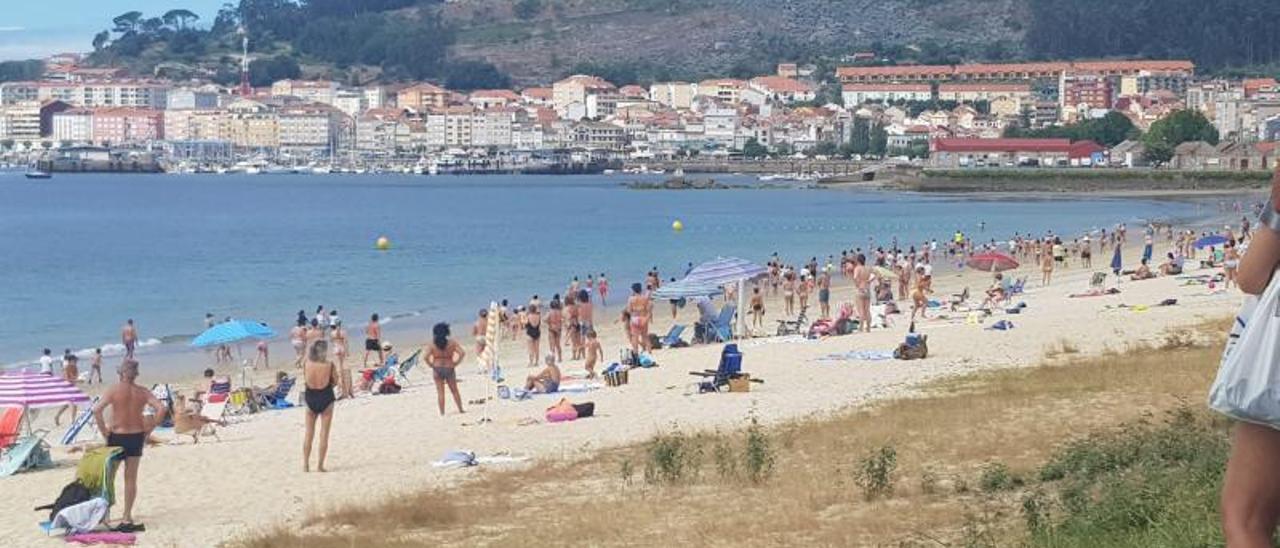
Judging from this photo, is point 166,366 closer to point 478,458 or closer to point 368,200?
point 478,458

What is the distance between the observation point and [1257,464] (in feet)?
11.6

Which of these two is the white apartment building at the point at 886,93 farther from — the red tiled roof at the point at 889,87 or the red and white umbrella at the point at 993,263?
the red and white umbrella at the point at 993,263

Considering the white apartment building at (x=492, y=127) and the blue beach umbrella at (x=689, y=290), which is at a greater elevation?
the white apartment building at (x=492, y=127)

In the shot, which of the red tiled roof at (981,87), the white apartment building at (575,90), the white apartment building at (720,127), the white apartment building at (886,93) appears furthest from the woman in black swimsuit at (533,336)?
the white apartment building at (575,90)

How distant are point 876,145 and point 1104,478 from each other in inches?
5290

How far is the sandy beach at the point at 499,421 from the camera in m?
10.9

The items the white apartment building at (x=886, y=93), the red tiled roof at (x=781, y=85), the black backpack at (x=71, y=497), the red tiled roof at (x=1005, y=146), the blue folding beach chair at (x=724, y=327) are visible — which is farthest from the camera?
the red tiled roof at (x=781, y=85)

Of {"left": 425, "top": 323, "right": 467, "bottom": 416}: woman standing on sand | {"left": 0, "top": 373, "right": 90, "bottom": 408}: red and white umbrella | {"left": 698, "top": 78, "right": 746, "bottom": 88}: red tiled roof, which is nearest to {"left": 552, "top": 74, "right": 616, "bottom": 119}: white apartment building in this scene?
{"left": 698, "top": 78, "right": 746, "bottom": 88}: red tiled roof

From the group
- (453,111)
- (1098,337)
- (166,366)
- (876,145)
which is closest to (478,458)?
(1098,337)

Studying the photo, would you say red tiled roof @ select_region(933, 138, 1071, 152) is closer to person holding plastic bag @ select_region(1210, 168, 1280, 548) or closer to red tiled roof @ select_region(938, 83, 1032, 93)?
red tiled roof @ select_region(938, 83, 1032, 93)

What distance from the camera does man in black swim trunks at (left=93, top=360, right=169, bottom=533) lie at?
32.8ft

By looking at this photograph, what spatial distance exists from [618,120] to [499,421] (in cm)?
15810

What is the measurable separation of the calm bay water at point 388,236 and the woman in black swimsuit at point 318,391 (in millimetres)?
14465

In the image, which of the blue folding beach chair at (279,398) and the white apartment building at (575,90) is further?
the white apartment building at (575,90)
